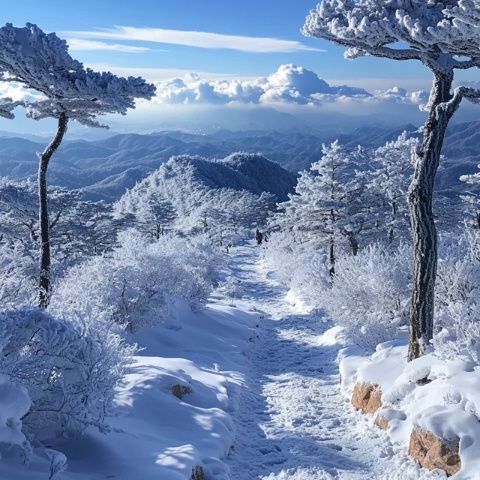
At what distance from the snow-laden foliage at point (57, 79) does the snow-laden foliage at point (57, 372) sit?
6.26 meters

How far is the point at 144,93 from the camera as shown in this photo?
11.6 m

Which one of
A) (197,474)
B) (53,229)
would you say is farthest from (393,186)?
(197,474)

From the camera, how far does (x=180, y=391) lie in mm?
9398

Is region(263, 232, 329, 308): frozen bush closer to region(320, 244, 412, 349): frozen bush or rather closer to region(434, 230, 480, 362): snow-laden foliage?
region(320, 244, 412, 349): frozen bush

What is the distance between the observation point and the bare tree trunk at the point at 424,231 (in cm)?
940

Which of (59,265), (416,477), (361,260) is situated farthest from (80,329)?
(59,265)

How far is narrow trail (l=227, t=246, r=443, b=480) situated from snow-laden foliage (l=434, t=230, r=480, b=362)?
1.81m

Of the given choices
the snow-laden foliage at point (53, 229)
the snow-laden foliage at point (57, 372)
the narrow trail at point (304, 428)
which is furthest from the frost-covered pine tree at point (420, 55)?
the snow-laden foliage at point (53, 229)

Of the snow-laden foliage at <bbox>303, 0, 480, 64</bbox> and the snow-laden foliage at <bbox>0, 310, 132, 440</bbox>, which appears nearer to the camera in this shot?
the snow-laden foliage at <bbox>0, 310, 132, 440</bbox>

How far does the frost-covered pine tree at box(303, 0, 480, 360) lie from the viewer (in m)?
8.14

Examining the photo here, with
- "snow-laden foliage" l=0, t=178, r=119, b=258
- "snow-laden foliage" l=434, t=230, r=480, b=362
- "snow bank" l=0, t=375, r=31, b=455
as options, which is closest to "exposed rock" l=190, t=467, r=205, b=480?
"snow bank" l=0, t=375, r=31, b=455

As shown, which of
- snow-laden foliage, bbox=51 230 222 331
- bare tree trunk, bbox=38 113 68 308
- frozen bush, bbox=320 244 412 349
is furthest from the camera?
snow-laden foliage, bbox=51 230 222 331

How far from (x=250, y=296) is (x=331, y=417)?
58.8 feet

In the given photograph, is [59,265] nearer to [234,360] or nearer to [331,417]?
[234,360]
